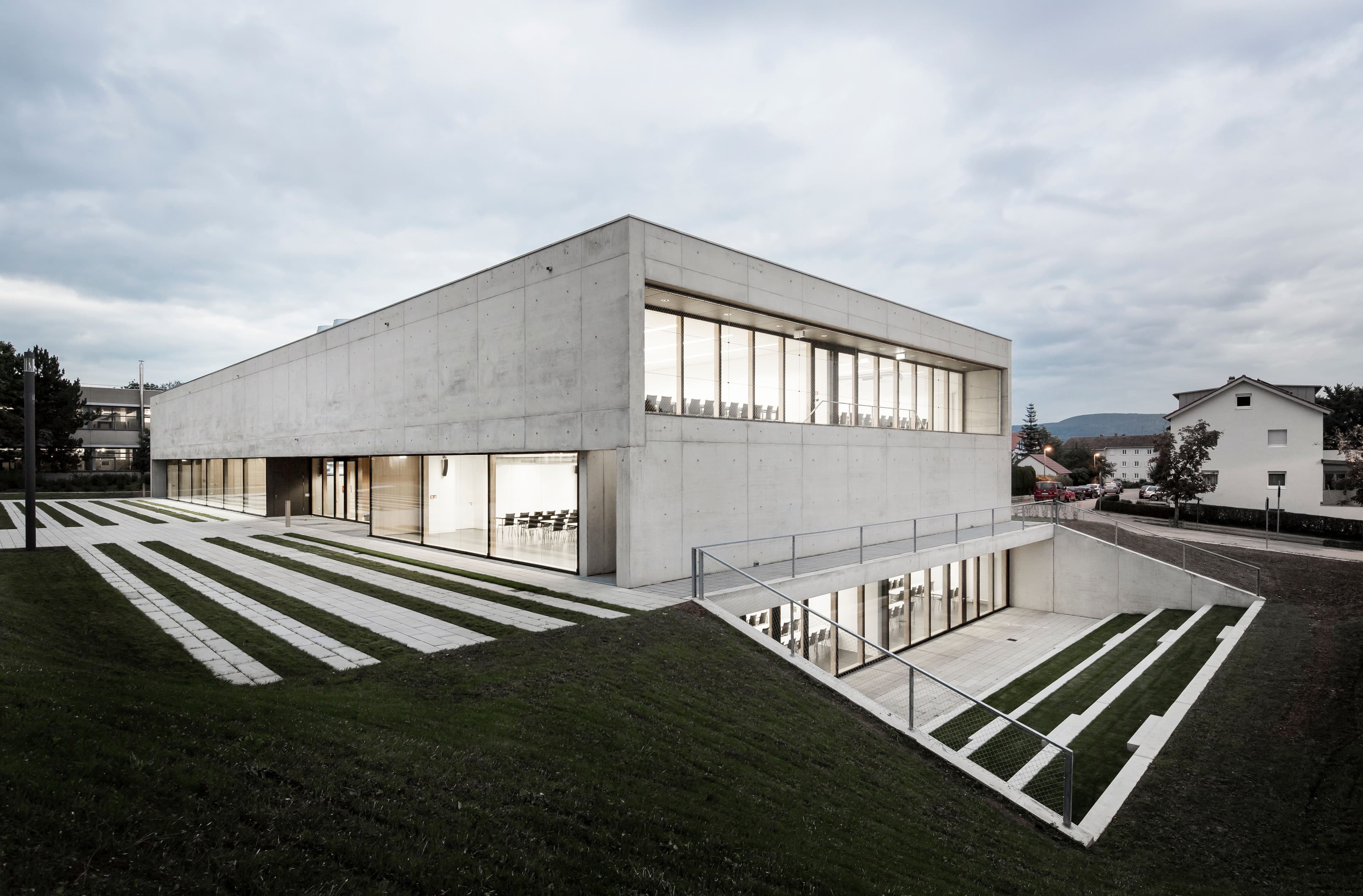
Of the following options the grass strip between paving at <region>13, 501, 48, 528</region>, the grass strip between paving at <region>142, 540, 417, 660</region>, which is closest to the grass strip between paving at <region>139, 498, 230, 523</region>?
the grass strip between paving at <region>13, 501, 48, 528</region>

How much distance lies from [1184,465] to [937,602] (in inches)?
1077

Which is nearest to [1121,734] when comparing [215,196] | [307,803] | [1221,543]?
[307,803]

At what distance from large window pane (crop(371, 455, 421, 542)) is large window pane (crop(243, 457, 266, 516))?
37.4ft

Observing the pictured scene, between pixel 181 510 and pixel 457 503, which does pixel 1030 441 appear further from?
pixel 181 510

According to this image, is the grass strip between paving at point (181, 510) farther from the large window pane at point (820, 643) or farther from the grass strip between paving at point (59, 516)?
the large window pane at point (820, 643)

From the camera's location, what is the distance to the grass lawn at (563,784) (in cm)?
352

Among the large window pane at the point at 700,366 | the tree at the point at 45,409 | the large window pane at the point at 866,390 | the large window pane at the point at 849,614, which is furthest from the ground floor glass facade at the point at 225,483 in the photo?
the large window pane at the point at 849,614

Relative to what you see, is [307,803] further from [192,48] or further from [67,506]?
[67,506]

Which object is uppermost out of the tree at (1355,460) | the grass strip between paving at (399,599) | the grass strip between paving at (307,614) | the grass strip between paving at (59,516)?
the tree at (1355,460)

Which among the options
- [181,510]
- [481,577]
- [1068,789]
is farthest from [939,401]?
[181,510]

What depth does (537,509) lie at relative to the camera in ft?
49.9

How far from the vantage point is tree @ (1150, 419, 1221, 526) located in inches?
1406

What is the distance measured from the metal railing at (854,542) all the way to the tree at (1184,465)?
1924 centimetres

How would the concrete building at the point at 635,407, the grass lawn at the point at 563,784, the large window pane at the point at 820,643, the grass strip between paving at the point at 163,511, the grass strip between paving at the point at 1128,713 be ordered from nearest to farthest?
the grass lawn at the point at 563,784
the grass strip between paving at the point at 1128,713
the large window pane at the point at 820,643
the concrete building at the point at 635,407
the grass strip between paving at the point at 163,511
